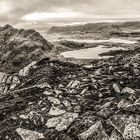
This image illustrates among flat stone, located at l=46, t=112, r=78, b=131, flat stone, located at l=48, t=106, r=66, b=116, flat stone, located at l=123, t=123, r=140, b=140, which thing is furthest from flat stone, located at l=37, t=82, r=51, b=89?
flat stone, located at l=123, t=123, r=140, b=140

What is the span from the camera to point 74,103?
419 inches

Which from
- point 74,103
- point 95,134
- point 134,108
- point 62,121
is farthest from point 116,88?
point 95,134

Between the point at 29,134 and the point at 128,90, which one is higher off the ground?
the point at 128,90

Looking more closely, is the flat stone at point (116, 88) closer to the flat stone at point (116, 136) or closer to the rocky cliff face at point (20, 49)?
the flat stone at point (116, 136)

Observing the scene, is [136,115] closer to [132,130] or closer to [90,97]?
[132,130]

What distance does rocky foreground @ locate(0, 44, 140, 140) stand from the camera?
29.3 feet

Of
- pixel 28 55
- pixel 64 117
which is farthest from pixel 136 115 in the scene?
pixel 28 55

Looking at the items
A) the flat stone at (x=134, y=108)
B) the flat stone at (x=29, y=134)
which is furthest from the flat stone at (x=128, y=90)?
the flat stone at (x=29, y=134)

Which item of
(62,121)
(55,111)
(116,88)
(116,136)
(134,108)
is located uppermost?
(116,88)

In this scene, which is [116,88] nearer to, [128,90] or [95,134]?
[128,90]

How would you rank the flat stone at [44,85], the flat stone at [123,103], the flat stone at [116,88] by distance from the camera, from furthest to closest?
the flat stone at [44,85], the flat stone at [116,88], the flat stone at [123,103]

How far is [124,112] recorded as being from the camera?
9422mm

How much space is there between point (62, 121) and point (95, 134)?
131 centimetres

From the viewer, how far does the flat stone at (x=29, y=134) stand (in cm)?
891
